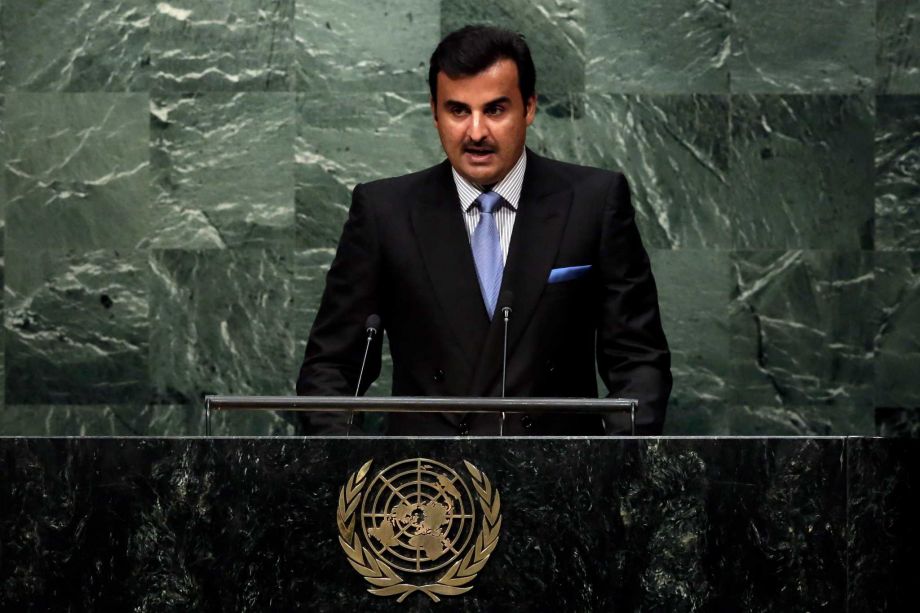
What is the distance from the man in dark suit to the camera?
386 centimetres

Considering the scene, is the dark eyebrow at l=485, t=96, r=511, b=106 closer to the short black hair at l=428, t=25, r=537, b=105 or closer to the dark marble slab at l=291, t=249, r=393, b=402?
the short black hair at l=428, t=25, r=537, b=105

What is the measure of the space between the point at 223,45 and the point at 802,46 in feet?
7.03

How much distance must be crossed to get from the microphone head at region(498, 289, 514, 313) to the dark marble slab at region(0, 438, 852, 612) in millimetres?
733

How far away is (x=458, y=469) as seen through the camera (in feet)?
9.37

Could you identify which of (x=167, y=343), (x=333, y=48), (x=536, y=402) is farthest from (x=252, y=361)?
(x=536, y=402)

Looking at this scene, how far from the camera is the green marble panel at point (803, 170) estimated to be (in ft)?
18.9

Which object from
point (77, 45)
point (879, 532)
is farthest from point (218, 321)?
point (879, 532)

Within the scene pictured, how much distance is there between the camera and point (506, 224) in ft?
13.4

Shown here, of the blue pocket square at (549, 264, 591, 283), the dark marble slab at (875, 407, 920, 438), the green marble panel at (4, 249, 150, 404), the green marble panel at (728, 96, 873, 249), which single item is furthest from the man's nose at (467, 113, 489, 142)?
the dark marble slab at (875, 407, 920, 438)

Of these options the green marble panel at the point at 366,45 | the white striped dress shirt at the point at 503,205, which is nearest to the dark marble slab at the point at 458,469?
the white striped dress shirt at the point at 503,205

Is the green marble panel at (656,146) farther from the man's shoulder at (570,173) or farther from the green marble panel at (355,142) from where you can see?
the man's shoulder at (570,173)

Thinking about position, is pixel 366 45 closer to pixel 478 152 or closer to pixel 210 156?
pixel 210 156

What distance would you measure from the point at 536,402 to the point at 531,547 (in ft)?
1.00

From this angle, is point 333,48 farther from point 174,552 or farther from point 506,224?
point 174,552
